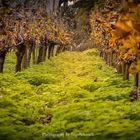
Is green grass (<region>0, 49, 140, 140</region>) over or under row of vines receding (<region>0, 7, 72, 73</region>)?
under

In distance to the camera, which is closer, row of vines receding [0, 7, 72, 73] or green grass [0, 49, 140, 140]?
green grass [0, 49, 140, 140]

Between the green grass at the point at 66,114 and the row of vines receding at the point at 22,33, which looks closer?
the green grass at the point at 66,114

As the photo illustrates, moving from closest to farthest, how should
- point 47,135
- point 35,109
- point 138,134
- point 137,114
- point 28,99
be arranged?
point 138,134 < point 47,135 < point 137,114 < point 35,109 < point 28,99

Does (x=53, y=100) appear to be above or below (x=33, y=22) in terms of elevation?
below

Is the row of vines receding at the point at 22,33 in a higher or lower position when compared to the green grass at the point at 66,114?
higher

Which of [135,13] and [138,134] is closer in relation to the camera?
[135,13]

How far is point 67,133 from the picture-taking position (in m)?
11.4

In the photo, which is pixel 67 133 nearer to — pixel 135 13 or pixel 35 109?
pixel 35 109

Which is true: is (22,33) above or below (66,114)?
above

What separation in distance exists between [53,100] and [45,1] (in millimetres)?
32889

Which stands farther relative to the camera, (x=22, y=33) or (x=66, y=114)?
(x=22, y=33)

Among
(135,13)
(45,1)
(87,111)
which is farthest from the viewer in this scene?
(45,1)

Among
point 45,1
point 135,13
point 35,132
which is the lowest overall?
point 35,132

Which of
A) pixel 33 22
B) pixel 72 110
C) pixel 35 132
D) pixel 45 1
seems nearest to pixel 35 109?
pixel 72 110
